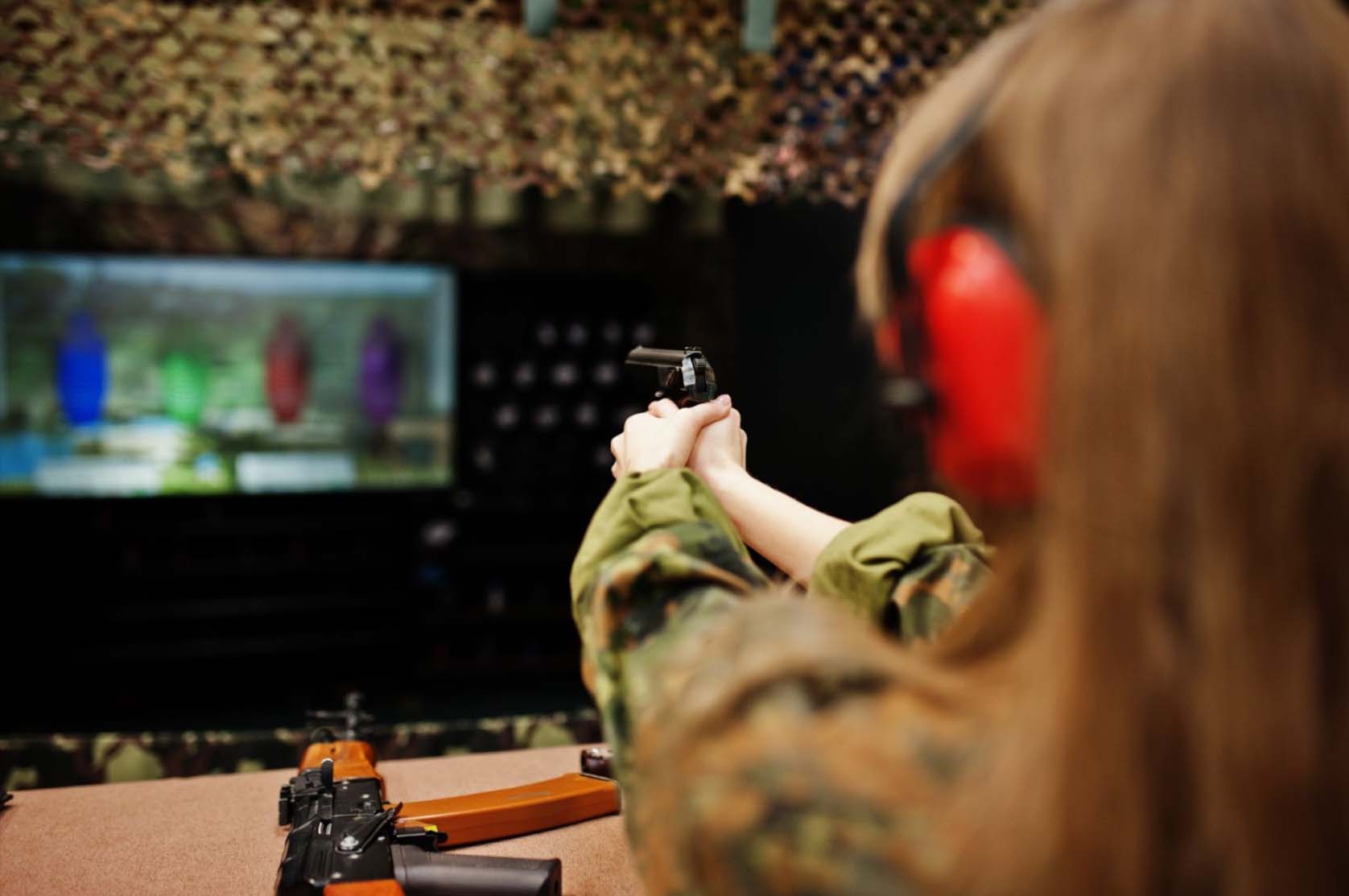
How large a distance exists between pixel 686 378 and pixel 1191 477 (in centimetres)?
56

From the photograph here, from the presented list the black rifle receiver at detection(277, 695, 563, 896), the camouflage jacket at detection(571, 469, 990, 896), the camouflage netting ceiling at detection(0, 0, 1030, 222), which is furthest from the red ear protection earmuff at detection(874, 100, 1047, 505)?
the camouflage netting ceiling at detection(0, 0, 1030, 222)

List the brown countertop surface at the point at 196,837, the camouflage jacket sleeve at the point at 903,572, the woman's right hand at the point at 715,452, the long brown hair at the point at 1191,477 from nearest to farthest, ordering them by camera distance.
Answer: the long brown hair at the point at 1191,477, the camouflage jacket sleeve at the point at 903,572, the woman's right hand at the point at 715,452, the brown countertop surface at the point at 196,837

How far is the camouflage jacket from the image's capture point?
17.8 inches

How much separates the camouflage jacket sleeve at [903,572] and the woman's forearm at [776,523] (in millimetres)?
32

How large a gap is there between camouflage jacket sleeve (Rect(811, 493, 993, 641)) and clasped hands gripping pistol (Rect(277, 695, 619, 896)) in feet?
1.46

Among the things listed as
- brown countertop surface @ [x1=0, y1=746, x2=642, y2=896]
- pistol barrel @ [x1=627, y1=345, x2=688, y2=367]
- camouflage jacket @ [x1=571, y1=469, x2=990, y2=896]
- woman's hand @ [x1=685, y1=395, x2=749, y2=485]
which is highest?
pistol barrel @ [x1=627, y1=345, x2=688, y2=367]

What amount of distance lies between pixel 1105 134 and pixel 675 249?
332 cm

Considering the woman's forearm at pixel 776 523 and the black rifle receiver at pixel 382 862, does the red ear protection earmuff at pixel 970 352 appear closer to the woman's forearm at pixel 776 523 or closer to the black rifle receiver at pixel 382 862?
the woman's forearm at pixel 776 523

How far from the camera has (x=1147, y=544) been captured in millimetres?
427

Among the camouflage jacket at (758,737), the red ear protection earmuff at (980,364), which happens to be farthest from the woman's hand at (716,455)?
the red ear protection earmuff at (980,364)

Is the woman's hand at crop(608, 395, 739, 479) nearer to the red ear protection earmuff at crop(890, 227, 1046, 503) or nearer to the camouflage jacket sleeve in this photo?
the camouflage jacket sleeve

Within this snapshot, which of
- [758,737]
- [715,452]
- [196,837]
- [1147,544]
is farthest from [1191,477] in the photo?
[196,837]

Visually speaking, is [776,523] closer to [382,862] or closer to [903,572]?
[903,572]

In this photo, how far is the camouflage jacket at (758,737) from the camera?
0.45 m
